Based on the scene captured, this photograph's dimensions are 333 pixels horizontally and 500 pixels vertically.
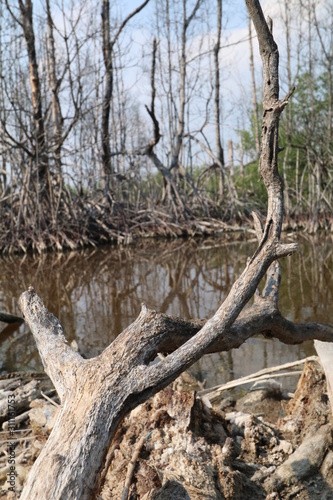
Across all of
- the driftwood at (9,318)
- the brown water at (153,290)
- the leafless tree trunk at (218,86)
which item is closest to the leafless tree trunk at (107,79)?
the brown water at (153,290)

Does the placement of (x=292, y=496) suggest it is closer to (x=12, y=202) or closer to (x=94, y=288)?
(x=94, y=288)

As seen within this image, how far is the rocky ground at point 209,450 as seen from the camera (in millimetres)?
1774

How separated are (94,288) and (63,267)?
1781 mm

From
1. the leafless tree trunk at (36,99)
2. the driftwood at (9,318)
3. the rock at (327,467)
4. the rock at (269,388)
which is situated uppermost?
the leafless tree trunk at (36,99)

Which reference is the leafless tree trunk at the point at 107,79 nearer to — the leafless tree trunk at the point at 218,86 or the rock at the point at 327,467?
the leafless tree trunk at the point at 218,86

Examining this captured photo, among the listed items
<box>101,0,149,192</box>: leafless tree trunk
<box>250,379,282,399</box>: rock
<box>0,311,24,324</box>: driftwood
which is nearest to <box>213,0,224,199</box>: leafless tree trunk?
<box>101,0,149,192</box>: leafless tree trunk

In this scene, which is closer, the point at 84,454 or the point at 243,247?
the point at 84,454

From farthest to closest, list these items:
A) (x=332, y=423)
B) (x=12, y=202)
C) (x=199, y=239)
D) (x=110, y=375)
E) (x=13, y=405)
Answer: (x=199, y=239) → (x=12, y=202) → (x=13, y=405) → (x=332, y=423) → (x=110, y=375)

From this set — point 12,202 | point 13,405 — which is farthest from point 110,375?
point 12,202

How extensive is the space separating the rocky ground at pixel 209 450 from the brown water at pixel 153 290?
0.87 m

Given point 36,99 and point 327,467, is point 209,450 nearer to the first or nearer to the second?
point 327,467

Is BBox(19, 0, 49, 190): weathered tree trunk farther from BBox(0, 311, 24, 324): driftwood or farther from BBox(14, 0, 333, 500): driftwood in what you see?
BBox(14, 0, 333, 500): driftwood

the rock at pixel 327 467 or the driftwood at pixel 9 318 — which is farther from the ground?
the driftwood at pixel 9 318

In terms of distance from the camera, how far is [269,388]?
2.79 m
